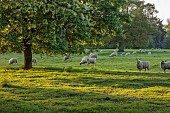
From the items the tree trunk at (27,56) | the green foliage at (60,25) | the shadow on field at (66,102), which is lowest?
the shadow on field at (66,102)

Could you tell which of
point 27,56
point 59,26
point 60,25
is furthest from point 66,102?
point 27,56

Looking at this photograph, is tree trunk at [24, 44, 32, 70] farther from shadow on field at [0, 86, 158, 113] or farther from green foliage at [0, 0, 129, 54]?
shadow on field at [0, 86, 158, 113]

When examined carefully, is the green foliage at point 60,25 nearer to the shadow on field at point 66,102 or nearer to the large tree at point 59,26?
the large tree at point 59,26

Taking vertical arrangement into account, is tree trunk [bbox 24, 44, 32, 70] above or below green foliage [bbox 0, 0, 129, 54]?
below

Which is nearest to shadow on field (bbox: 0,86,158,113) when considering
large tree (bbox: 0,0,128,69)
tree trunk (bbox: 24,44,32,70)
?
large tree (bbox: 0,0,128,69)

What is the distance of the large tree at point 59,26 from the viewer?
712 inches

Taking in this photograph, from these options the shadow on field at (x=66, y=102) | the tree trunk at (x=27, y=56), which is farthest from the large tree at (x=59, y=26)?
the shadow on field at (x=66, y=102)

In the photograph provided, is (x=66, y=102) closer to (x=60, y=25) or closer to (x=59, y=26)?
(x=60, y=25)

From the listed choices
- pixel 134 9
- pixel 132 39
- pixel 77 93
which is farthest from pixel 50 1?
pixel 134 9

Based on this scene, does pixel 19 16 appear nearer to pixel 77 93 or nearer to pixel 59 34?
pixel 59 34

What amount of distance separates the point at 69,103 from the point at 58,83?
644cm

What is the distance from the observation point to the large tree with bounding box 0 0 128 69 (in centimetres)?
1808

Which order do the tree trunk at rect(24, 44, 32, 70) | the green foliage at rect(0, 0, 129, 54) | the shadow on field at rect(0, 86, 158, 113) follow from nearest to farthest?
the shadow on field at rect(0, 86, 158, 113)
the green foliage at rect(0, 0, 129, 54)
the tree trunk at rect(24, 44, 32, 70)

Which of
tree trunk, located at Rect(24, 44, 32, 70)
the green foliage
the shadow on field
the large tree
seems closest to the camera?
the shadow on field
